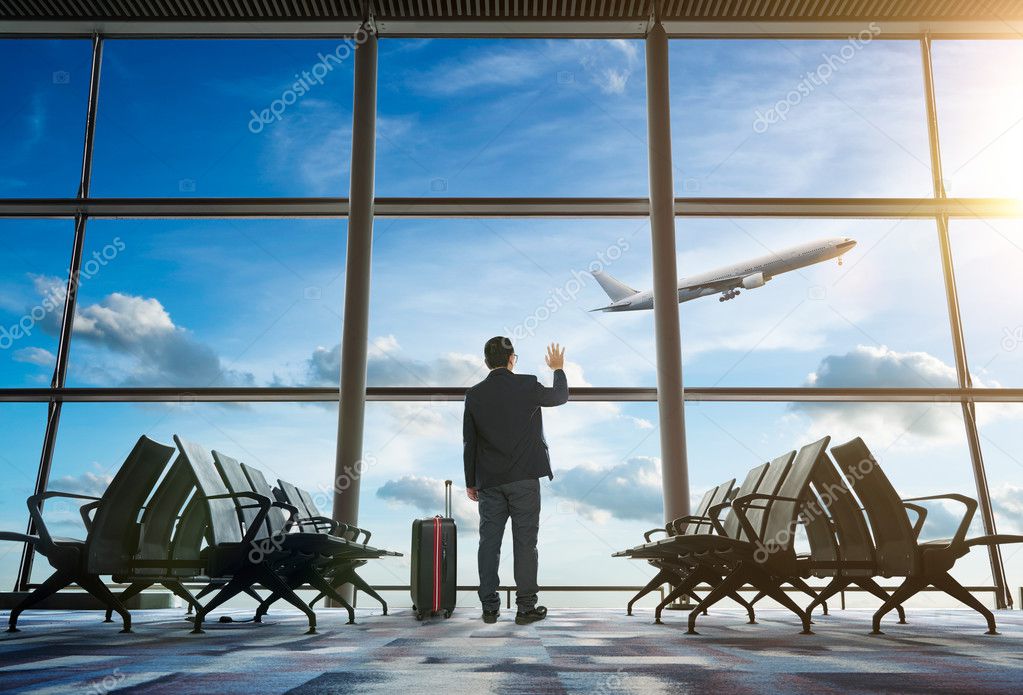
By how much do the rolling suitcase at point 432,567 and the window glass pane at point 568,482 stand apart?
799 millimetres

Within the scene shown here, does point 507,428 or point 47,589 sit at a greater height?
point 507,428

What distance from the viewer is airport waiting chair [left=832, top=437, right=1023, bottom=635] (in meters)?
3.45

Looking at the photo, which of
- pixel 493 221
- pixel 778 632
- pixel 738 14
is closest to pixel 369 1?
pixel 493 221

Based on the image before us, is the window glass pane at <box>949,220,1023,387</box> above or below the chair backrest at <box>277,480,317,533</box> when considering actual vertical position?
above

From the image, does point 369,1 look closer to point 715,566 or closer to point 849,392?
point 849,392

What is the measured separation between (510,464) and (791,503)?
4.33ft

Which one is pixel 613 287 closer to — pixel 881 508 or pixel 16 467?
pixel 16 467

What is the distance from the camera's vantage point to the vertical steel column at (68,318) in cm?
668

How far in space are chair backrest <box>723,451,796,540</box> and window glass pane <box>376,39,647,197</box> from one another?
159 inches

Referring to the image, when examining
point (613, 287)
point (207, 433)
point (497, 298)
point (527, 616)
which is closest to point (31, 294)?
point (207, 433)

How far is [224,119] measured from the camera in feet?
26.4

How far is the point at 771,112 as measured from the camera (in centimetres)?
809

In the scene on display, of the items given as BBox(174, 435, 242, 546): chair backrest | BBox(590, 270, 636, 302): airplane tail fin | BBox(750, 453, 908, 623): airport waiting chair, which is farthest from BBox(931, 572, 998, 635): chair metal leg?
BBox(590, 270, 636, 302): airplane tail fin

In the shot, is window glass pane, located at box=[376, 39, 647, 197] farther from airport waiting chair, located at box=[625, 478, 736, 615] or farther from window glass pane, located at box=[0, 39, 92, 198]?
airport waiting chair, located at box=[625, 478, 736, 615]
